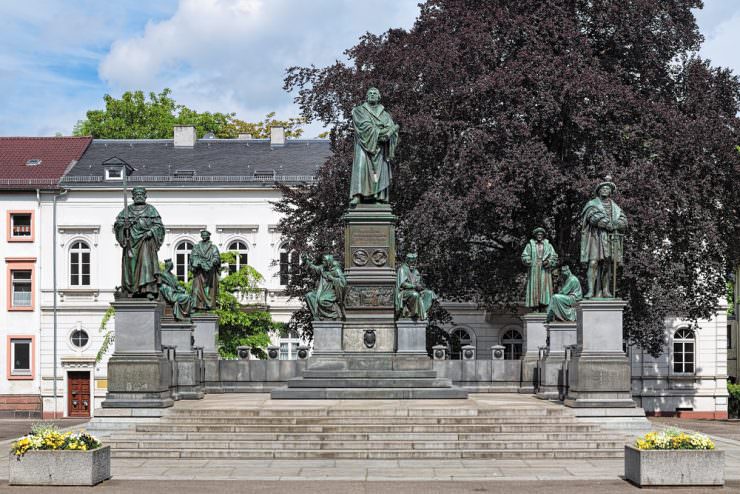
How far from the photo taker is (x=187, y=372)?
89.5 feet

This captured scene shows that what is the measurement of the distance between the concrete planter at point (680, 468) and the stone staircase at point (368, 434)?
153 inches

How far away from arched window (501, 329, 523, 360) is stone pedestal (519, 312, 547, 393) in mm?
24057

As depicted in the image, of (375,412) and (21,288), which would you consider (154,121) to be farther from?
(375,412)

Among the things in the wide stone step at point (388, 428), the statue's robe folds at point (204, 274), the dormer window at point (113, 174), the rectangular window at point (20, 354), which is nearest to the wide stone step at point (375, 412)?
the wide stone step at point (388, 428)

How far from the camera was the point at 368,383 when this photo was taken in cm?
2530

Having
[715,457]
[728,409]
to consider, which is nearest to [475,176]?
[715,457]

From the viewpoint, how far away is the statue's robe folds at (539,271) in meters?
28.4

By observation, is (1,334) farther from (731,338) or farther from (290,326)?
(731,338)

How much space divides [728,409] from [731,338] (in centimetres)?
1901

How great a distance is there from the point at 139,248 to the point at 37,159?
115 feet

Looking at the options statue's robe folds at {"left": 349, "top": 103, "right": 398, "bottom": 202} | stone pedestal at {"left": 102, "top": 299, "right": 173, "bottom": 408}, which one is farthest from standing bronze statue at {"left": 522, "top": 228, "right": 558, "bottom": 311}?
stone pedestal at {"left": 102, "top": 299, "right": 173, "bottom": 408}

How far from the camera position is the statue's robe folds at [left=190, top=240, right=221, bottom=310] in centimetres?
2933

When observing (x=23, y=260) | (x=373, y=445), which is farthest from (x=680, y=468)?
(x=23, y=260)

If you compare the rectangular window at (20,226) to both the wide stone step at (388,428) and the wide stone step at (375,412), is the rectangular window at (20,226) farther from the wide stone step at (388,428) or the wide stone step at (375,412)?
the wide stone step at (388,428)
